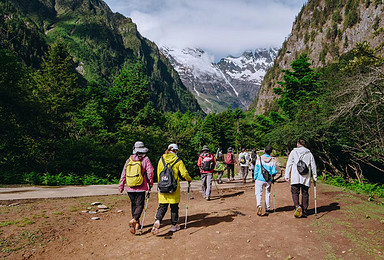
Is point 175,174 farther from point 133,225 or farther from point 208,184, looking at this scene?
point 208,184

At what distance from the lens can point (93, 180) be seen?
1543 centimetres

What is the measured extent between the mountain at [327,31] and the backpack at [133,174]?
99313 millimetres

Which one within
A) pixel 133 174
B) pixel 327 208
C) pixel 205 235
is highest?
pixel 133 174

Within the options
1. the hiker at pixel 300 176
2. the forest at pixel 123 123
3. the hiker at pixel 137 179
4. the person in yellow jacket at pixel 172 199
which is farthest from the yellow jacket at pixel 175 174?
the forest at pixel 123 123

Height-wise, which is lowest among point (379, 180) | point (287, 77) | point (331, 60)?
point (379, 180)

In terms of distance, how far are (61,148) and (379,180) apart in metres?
22.2

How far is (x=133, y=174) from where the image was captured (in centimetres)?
543

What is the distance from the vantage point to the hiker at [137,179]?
5.41 meters

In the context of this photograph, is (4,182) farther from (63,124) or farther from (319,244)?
(319,244)

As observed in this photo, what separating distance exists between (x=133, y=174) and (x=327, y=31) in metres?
139

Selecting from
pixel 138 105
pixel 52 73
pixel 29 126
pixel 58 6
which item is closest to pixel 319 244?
pixel 29 126

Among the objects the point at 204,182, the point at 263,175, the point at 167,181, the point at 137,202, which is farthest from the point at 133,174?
the point at 204,182

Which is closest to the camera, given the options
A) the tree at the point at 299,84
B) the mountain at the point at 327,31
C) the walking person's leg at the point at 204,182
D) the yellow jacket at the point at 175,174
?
the yellow jacket at the point at 175,174

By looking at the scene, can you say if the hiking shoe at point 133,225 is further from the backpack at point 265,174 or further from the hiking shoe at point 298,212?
the hiking shoe at point 298,212
